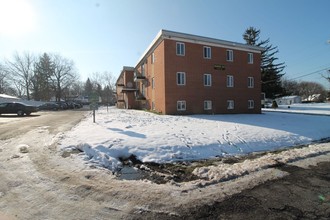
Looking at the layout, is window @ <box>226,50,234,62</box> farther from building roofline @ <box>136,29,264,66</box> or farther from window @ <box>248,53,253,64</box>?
window @ <box>248,53,253,64</box>

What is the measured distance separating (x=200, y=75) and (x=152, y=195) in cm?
1969

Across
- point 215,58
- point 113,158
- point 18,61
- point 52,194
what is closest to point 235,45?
point 215,58

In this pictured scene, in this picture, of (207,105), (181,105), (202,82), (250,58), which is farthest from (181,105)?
(250,58)

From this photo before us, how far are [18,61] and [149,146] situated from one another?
75636mm

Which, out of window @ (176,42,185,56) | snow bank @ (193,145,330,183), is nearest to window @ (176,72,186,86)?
window @ (176,42,185,56)

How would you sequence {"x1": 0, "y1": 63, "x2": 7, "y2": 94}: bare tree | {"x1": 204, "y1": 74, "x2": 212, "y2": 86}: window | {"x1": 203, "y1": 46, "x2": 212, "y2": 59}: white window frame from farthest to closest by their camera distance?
{"x1": 0, "y1": 63, "x2": 7, "y2": 94}: bare tree
{"x1": 204, "y1": 74, "x2": 212, "y2": 86}: window
{"x1": 203, "y1": 46, "x2": 212, "y2": 59}: white window frame

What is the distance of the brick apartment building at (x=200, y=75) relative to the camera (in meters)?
21.6

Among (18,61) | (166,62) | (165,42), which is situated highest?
(18,61)

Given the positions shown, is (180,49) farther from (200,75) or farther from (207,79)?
(207,79)

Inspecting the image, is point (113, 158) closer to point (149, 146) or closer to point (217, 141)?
point (149, 146)

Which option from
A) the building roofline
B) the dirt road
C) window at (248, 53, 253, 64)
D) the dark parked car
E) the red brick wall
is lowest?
the dirt road

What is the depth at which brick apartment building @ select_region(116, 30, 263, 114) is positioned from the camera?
849 inches

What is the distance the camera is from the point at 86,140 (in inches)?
362

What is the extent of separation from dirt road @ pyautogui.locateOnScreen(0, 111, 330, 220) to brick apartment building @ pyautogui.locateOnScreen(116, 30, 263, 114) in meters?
16.0
